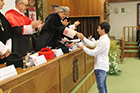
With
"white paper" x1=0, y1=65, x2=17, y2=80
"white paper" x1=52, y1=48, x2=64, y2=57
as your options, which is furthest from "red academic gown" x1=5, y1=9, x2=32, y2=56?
"white paper" x1=0, y1=65, x2=17, y2=80

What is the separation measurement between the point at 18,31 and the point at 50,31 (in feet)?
1.81

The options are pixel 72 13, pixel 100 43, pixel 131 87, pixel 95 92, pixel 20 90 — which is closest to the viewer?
pixel 20 90

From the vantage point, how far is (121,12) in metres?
9.23

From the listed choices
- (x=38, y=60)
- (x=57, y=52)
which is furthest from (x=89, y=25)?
(x=38, y=60)

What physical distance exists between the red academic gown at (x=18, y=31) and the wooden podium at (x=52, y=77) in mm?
650

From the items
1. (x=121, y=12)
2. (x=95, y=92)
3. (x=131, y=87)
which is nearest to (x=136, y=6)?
(x=121, y=12)

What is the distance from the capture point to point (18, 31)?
2.35 metres

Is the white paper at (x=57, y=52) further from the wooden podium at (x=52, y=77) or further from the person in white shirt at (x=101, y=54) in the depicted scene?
A: the person in white shirt at (x=101, y=54)

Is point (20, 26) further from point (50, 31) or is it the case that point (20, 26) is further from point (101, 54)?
point (101, 54)

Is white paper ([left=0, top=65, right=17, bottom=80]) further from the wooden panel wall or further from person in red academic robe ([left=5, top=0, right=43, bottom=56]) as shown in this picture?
the wooden panel wall

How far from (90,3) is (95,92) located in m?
2.96

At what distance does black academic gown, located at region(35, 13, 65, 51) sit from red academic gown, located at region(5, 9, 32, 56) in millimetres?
235

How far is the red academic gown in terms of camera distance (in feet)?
7.74

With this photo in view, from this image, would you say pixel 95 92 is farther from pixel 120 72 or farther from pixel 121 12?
pixel 121 12
